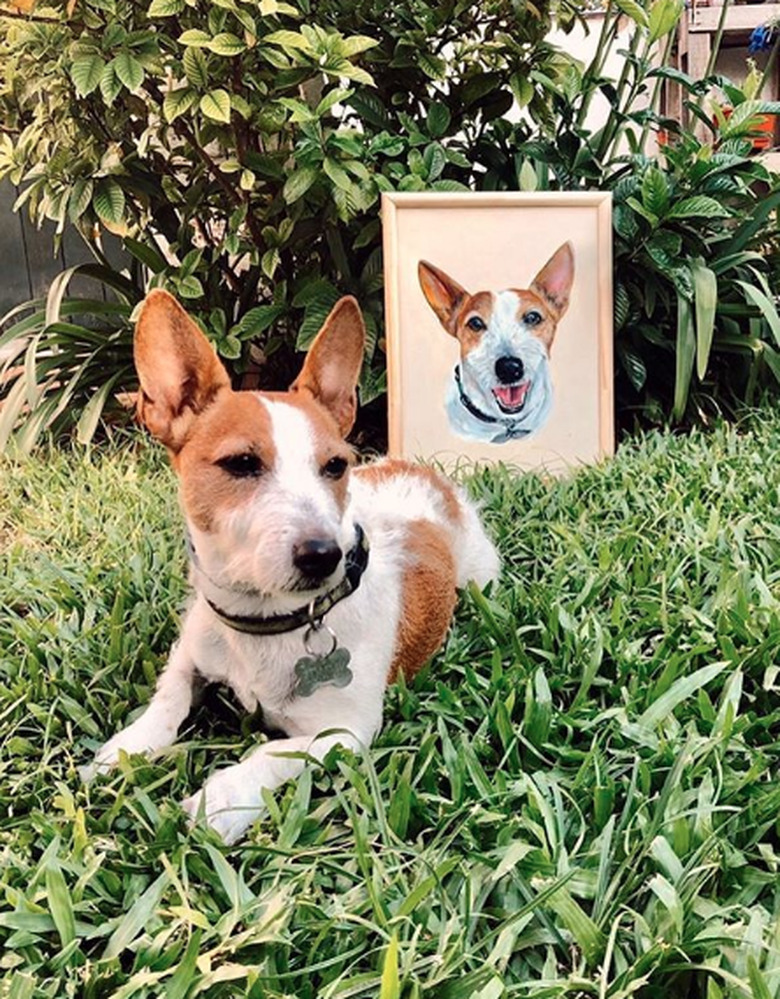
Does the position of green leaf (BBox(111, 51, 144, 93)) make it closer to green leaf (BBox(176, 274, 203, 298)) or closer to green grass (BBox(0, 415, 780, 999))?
green leaf (BBox(176, 274, 203, 298))

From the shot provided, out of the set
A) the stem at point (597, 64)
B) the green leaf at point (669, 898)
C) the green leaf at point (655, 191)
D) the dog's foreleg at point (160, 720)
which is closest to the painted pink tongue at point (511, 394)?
the green leaf at point (655, 191)

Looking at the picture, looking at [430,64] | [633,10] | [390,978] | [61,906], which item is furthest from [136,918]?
[633,10]

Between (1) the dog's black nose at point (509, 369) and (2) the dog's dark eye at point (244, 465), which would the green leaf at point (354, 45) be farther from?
(2) the dog's dark eye at point (244, 465)

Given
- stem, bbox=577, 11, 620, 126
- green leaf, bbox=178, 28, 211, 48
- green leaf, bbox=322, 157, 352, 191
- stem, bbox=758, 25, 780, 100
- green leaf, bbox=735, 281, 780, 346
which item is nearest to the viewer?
green leaf, bbox=178, 28, 211, 48

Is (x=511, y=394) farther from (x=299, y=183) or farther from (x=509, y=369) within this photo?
(x=299, y=183)

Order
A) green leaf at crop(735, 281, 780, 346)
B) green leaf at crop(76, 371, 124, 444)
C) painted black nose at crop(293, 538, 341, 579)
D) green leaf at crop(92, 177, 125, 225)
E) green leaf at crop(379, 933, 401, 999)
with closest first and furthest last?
1. green leaf at crop(379, 933, 401, 999)
2. painted black nose at crop(293, 538, 341, 579)
3. green leaf at crop(92, 177, 125, 225)
4. green leaf at crop(76, 371, 124, 444)
5. green leaf at crop(735, 281, 780, 346)

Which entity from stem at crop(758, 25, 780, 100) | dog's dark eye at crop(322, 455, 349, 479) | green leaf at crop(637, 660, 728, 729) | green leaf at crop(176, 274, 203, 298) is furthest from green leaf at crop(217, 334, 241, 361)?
stem at crop(758, 25, 780, 100)

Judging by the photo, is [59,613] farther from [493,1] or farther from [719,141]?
[719,141]
